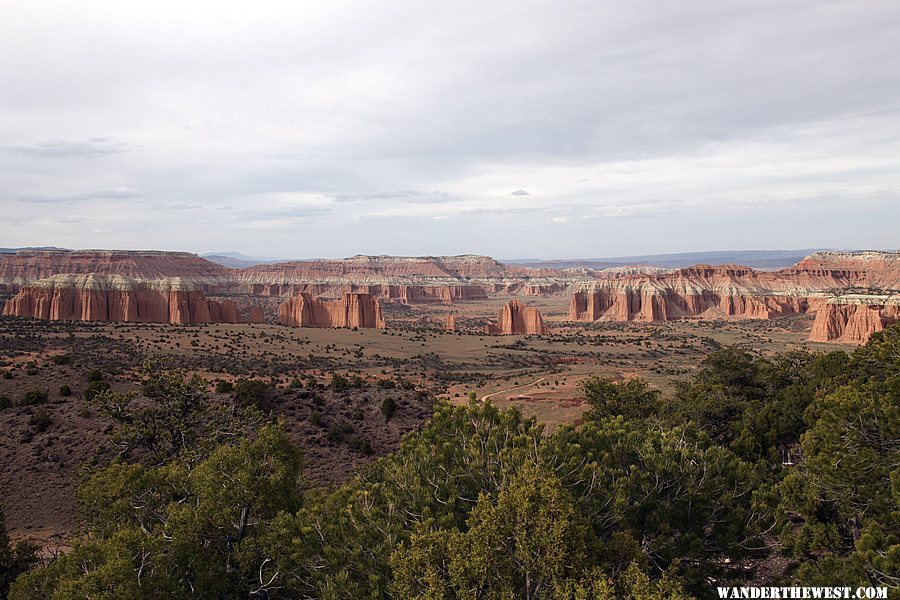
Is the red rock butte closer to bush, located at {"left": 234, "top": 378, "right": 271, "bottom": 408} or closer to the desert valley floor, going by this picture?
the desert valley floor

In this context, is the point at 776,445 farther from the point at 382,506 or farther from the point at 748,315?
the point at 748,315

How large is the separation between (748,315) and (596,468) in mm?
152322

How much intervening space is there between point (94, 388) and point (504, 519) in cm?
3447

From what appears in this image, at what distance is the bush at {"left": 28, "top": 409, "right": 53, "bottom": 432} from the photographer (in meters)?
30.1

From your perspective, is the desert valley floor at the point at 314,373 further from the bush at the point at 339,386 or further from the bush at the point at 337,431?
the bush at the point at 339,386

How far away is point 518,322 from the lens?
4454 inches

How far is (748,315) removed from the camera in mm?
142375

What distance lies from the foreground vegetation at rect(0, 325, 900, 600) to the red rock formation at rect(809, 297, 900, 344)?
3727 inches

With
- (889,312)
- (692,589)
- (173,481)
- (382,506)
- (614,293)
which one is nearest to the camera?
(692,589)

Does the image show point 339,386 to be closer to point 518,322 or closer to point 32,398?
point 32,398

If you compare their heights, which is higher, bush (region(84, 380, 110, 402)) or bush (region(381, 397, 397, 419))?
bush (region(84, 380, 110, 402))

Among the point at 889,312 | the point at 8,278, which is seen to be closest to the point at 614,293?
the point at 889,312

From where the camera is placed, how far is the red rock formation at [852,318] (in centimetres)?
8988

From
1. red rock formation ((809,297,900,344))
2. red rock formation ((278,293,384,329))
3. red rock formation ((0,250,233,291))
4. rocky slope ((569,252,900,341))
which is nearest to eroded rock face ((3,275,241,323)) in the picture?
red rock formation ((278,293,384,329))
